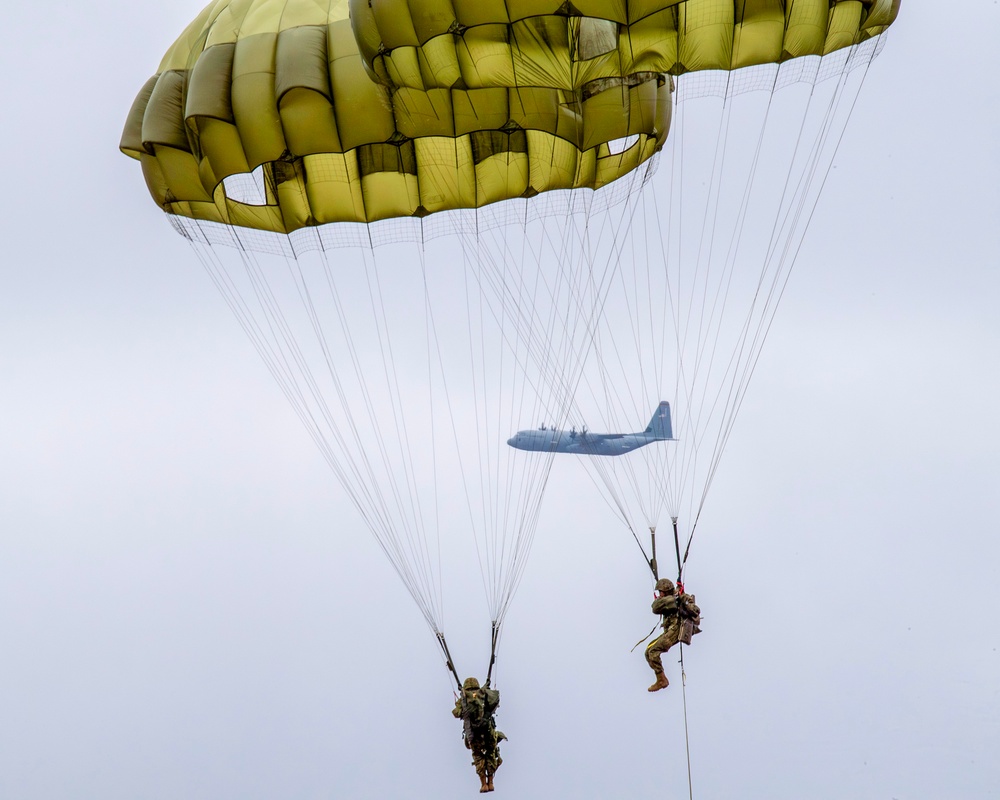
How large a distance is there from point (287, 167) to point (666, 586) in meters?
8.58

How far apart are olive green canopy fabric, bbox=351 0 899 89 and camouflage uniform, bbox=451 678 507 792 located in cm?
802

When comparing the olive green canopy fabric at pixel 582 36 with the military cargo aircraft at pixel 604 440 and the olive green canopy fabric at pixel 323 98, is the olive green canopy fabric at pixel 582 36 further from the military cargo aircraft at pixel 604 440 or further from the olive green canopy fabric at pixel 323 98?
the military cargo aircraft at pixel 604 440

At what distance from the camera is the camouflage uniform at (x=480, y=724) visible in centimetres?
1516

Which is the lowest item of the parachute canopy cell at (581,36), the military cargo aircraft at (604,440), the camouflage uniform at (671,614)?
the camouflage uniform at (671,614)

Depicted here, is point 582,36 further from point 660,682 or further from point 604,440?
point 604,440

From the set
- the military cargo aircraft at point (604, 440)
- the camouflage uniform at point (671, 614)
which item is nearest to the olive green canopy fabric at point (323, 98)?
the camouflage uniform at point (671, 614)

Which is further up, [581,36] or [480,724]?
[581,36]

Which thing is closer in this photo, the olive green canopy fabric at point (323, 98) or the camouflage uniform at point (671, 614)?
the olive green canopy fabric at point (323, 98)

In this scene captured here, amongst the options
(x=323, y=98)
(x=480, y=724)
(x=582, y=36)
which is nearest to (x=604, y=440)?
(x=480, y=724)

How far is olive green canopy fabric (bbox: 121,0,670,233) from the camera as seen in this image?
13.3m

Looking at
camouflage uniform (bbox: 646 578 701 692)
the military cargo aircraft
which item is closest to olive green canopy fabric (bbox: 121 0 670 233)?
camouflage uniform (bbox: 646 578 701 692)

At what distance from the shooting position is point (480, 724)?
50.0ft

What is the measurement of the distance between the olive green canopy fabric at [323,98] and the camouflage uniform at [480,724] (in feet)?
24.9

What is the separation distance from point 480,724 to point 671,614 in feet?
10.0
